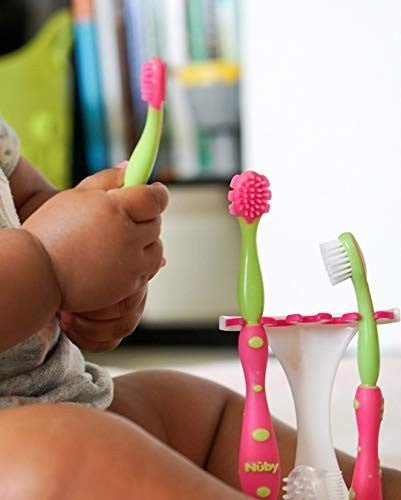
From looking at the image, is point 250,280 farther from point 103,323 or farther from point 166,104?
point 166,104

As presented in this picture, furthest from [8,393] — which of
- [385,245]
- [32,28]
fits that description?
[32,28]

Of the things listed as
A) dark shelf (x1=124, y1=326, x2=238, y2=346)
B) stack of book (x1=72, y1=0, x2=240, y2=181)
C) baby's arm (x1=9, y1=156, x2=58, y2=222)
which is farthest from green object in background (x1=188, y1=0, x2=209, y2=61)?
baby's arm (x1=9, y1=156, x2=58, y2=222)

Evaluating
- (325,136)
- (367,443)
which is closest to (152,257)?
(367,443)

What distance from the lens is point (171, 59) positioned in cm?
Answer: 160

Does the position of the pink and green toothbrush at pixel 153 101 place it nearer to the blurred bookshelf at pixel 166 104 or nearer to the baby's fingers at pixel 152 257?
the baby's fingers at pixel 152 257

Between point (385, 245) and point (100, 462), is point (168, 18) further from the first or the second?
point (100, 462)

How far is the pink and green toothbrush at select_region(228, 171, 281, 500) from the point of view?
0.45 meters

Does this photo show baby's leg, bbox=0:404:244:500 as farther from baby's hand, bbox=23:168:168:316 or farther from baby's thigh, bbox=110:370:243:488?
baby's thigh, bbox=110:370:243:488

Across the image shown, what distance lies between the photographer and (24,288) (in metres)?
0.44

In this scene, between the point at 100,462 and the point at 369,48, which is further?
the point at 369,48

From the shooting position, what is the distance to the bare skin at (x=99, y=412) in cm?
40

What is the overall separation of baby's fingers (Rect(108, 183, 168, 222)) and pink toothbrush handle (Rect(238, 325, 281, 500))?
7 cm

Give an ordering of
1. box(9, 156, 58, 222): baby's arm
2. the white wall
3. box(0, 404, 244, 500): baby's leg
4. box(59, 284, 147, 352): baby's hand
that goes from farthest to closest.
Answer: the white wall
box(9, 156, 58, 222): baby's arm
box(59, 284, 147, 352): baby's hand
box(0, 404, 244, 500): baby's leg

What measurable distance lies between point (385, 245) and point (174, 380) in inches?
26.4
